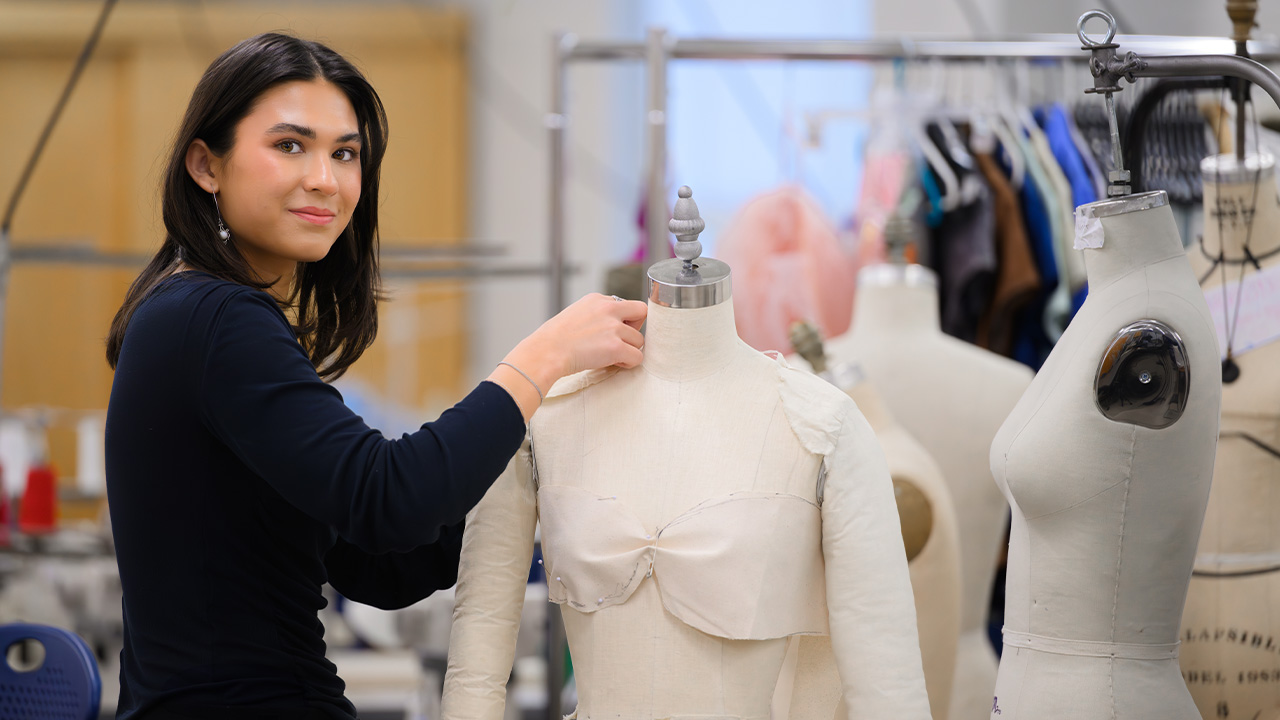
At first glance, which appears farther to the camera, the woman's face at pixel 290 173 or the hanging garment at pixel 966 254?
the hanging garment at pixel 966 254

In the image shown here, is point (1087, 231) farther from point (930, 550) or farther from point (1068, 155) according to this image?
point (1068, 155)

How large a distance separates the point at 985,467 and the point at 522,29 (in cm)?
464

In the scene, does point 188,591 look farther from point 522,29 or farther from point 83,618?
point 522,29

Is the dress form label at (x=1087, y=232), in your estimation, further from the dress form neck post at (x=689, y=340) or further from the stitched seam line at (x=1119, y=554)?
the dress form neck post at (x=689, y=340)

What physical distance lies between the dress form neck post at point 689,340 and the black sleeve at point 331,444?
0.24m

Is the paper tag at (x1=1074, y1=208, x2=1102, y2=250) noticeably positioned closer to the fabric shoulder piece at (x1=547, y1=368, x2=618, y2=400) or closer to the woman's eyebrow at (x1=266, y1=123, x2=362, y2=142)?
the fabric shoulder piece at (x1=547, y1=368, x2=618, y2=400)

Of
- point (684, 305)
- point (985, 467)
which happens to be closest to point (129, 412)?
point (684, 305)

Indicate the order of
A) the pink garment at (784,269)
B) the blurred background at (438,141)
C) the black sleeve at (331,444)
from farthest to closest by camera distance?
the blurred background at (438,141) → the pink garment at (784,269) → the black sleeve at (331,444)

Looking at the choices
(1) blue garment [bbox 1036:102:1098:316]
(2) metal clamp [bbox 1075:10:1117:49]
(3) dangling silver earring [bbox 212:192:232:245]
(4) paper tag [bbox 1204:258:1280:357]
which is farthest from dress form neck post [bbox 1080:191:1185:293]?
(1) blue garment [bbox 1036:102:1098:316]

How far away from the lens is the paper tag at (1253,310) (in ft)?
5.16

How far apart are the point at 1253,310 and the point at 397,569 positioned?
4.16ft

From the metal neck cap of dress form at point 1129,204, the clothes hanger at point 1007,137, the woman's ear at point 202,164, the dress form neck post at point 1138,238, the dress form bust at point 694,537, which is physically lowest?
the dress form bust at point 694,537

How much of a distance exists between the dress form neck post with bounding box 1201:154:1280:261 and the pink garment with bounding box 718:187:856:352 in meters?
1.12

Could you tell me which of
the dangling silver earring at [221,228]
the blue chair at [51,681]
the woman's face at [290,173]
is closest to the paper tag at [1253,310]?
the woman's face at [290,173]
